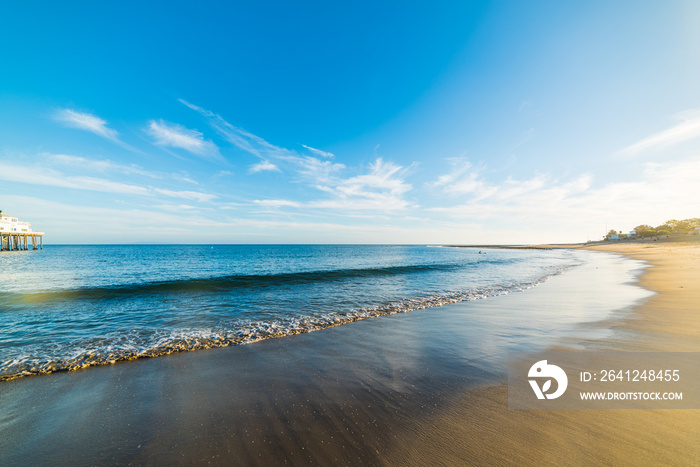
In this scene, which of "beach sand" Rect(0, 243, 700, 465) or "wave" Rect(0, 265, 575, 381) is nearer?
"beach sand" Rect(0, 243, 700, 465)

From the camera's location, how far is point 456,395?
4598 mm

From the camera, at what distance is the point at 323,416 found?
161 inches

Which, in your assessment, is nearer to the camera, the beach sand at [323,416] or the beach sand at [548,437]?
the beach sand at [548,437]

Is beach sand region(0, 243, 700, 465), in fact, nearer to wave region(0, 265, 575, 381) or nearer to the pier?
wave region(0, 265, 575, 381)

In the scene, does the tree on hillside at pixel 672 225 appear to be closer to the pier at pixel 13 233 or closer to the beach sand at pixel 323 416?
the beach sand at pixel 323 416

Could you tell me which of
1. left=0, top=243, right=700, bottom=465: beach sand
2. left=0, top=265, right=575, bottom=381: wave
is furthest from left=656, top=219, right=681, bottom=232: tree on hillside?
left=0, top=265, right=575, bottom=381: wave

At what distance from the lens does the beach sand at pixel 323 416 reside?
10.7 ft

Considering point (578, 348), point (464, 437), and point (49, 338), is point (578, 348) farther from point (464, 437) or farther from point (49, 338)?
point (49, 338)

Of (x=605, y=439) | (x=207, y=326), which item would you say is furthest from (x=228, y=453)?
(x=207, y=326)

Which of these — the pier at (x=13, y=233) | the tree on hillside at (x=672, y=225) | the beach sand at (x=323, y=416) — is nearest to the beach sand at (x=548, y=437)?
the beach sand at (x=323, y=416)

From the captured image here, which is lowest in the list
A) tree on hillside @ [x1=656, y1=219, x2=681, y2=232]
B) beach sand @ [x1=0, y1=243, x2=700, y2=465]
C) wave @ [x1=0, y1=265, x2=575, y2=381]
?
wave @ [x1=0, y1=265, x2=575, y2=381]

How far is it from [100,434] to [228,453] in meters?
2.21

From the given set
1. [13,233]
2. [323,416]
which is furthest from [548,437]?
[13,233]

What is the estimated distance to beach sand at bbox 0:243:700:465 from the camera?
325 cm
